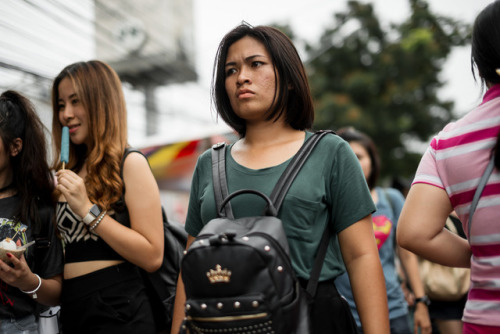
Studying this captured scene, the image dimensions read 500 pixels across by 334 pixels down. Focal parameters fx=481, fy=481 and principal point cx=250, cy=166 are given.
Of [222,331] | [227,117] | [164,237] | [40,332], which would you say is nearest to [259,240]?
[222,331]

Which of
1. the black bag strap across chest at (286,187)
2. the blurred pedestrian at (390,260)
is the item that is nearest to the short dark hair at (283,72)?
the black bag strap across chest at (286,187)

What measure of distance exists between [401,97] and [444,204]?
46.0 feet

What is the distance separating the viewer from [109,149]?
7.55 feet

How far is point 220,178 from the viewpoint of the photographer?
1.86 meters

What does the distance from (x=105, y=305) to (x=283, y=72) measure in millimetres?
1246

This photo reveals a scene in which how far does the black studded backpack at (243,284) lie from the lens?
1391mm

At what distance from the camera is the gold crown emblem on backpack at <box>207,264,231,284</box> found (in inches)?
55.4

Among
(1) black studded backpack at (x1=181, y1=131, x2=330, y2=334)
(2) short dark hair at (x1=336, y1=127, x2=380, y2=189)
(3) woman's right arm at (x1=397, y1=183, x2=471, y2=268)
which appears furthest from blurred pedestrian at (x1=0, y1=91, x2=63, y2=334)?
(2) short dark hair at (x1=336, y1=127, x2=380, y2=189)

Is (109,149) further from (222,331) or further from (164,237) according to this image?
(222,331)

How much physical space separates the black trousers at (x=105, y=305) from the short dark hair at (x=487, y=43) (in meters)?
1.67

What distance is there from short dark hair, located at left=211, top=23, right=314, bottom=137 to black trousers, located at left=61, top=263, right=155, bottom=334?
99 cm

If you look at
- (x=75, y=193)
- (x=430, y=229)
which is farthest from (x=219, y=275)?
(x=75, y=193)

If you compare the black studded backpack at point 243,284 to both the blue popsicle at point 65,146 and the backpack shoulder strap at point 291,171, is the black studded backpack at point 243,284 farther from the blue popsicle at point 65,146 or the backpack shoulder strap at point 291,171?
the blue popsicle at point 65,146

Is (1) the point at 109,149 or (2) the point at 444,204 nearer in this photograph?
(2) the point at 444,204
